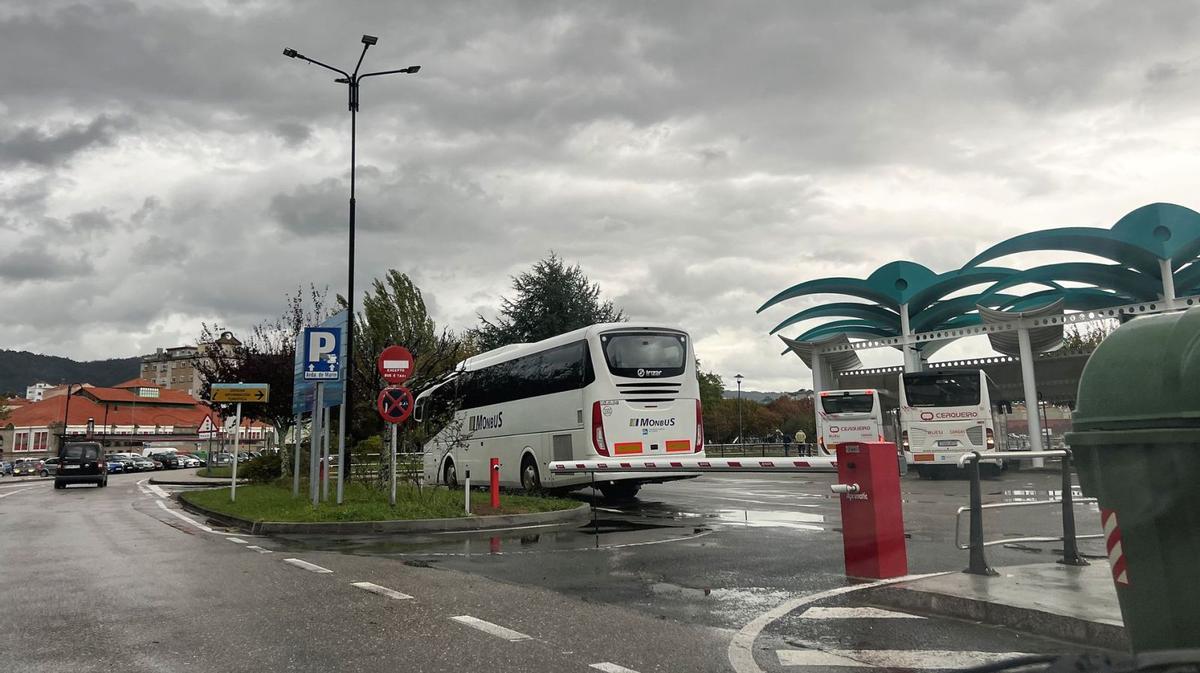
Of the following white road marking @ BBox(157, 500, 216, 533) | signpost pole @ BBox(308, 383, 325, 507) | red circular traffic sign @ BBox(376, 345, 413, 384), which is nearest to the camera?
white road marking @ BBox(157, 500, 216, 533)

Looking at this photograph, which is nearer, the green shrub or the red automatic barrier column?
the red automatic barrier column

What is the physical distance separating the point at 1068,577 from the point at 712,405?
7871 centimetres

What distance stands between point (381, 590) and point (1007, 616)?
497cm

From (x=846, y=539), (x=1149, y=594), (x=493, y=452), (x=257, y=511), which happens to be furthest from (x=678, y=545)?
(x=493, y=452)

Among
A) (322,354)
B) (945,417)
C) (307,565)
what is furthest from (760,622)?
(945,417)

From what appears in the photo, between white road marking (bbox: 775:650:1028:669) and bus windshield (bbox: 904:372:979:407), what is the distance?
21487mm

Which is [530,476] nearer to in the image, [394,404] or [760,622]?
[394,404]

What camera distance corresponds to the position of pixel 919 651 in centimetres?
509

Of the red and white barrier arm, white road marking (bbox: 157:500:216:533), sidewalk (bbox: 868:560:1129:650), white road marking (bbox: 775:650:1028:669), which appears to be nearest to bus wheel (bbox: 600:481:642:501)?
the red and white barrier arm

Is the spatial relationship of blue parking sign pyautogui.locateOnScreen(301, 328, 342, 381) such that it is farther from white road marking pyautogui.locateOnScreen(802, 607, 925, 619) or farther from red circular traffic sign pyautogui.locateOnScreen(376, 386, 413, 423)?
white road marking pyautogui.locateOnScreen(802, 607, 925, 619)

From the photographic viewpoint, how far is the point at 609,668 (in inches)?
187

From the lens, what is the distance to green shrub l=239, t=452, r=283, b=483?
99.2 ft

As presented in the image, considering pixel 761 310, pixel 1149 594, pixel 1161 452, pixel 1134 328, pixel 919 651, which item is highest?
pixel 761 310

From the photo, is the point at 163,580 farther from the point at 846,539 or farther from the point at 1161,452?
the point at 1161,452
